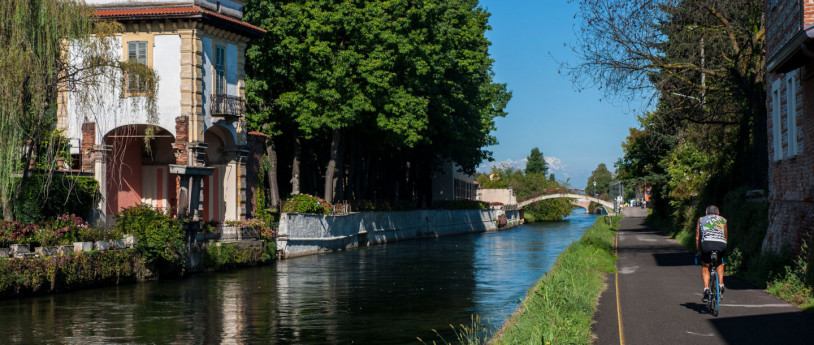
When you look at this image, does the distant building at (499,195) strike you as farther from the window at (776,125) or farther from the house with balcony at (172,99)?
the window at (776,125)

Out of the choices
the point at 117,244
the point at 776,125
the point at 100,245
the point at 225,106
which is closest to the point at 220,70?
the point at 225,106

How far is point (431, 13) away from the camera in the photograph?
47.9 metres

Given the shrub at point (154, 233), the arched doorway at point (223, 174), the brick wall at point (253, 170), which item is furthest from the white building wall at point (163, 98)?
the shrub at point (154, 233)

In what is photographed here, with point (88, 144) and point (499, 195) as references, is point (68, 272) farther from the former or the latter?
point (499, 195)

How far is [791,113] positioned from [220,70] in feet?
79.8

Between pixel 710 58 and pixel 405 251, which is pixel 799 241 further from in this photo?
pixel 405 251

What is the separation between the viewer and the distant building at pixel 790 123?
18.7m

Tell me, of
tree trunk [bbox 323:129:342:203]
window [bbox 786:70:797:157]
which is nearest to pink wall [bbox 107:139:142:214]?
tree trunk [bbox 323:129:342:203]

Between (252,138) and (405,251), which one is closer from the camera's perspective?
(252,138)

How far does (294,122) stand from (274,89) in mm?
1973

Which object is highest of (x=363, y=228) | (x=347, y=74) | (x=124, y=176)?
(x=347, y=74)

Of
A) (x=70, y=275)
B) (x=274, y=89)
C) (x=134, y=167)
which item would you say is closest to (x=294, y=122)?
(x=274, y=89)

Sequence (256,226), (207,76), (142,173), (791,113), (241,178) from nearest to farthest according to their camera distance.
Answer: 1. (791,113)
2. (207,76)
3. (256,226)
4. (241,178)
5. (142,173)

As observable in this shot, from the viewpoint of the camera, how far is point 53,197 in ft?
96.2
